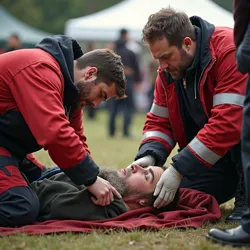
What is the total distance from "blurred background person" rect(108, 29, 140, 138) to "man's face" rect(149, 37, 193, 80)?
9706 mm

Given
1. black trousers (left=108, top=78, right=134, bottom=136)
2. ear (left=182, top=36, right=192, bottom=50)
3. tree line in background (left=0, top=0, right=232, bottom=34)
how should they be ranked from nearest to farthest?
ear (left=182, top=36, right=192, bottom=50) < black trousers (left=108, top=78, right=134, bottom=136) < tree line in background (left=0, top=0, right=232, bottom=34)

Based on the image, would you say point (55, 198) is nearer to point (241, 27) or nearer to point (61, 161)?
point (61, 161)

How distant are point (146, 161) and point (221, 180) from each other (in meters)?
0.71

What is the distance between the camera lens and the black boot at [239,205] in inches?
205

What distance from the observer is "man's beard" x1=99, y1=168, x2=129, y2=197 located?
5.05 metres

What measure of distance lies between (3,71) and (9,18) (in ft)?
78.7

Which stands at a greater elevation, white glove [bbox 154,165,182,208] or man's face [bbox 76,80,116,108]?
man's face [bbox 76,80,116,108]

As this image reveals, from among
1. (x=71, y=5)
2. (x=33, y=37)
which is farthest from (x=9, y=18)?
(x=71, y=5)

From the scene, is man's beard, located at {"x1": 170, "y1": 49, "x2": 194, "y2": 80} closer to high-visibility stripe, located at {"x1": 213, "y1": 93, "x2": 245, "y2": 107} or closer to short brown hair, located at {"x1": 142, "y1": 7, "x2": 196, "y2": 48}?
short brown hair, located at {"x1": 142, "y1": 7, "x2": 196, "y2": 48}

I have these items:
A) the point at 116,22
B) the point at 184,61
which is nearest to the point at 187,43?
the point at 184,61

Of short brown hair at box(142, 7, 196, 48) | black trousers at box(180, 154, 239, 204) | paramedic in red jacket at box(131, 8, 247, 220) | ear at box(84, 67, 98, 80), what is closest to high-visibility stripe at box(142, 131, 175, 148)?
paramedic in red jacket at box(131, 8, 247, 220)

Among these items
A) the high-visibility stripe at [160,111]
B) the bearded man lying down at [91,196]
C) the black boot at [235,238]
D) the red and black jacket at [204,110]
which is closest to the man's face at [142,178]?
the bearded man lying down at [91,196]

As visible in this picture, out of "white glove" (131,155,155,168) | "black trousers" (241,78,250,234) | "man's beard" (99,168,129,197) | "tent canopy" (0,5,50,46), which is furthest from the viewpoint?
"tent canopy" (0,5,50,46)

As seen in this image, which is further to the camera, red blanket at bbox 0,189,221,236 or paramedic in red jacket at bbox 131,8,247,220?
paramedic in red jacket at bbox 131,8,247,220
